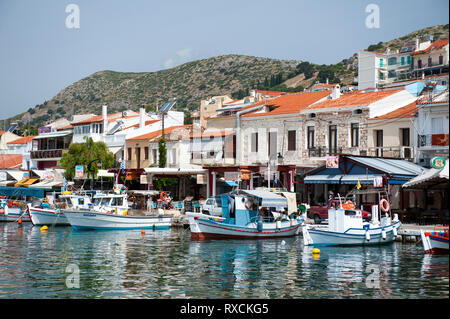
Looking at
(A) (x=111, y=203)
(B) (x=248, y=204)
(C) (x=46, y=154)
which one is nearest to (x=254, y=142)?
(A) (x=111, y=203)

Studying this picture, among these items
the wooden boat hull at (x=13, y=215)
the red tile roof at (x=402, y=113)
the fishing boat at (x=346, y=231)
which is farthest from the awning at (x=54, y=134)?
the fishing boat at (x=346, y=231)

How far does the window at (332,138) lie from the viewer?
42.3 metres

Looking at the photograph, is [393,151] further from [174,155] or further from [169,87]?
[169,87]

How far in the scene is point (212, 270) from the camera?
20438 millimetres

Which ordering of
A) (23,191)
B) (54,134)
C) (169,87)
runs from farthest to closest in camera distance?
1. (169,87)
2. (54,134)
3. (23,191)

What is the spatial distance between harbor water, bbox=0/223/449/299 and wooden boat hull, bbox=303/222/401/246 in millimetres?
437

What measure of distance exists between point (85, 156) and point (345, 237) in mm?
36562

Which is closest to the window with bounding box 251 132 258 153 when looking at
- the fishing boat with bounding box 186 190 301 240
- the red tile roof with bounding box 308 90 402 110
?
the red tile roof with bounding box 308 90 402 110

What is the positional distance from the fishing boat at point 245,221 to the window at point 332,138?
380 inches

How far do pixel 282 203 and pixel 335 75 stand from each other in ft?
322

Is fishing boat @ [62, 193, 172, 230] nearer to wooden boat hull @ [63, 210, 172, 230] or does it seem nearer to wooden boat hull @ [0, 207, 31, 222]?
wooden boat hull @ [63, 210, 172, 230]

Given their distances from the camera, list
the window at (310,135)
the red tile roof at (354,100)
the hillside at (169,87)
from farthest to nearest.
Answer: the hillside at (169,87), the window at (310,135), the red tile roof at (354,100)

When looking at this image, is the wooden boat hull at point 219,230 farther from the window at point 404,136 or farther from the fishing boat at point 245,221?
the window at point 404,136

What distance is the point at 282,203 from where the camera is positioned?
34.1m
